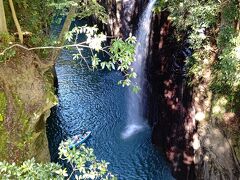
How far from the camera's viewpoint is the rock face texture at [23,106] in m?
10.3

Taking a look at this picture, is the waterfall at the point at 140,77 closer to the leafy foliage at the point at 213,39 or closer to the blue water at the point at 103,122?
the blue water at the point at 103,122

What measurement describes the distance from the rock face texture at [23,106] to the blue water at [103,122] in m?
3.86

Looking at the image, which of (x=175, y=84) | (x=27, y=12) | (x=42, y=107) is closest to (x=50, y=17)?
(x=27, y=12)

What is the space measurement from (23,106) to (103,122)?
6.92 meters

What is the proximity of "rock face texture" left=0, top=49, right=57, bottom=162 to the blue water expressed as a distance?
152 inches

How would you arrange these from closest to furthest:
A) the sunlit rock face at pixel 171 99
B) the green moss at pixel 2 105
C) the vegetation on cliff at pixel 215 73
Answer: the vegetation on cliff at pixel 215 73
the green moss at pixel 2 105
the sunlit rock face at pixel 171 99

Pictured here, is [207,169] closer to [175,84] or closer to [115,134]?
[175,84]

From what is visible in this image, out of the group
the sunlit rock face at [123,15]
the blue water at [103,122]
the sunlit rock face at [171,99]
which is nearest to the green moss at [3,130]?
the blue water at [103,122]

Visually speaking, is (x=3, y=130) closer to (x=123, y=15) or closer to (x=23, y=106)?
(x=23, y=106)

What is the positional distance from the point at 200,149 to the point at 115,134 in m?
5.60

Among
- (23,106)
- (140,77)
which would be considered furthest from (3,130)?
(140,77)

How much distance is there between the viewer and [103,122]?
17266 mm

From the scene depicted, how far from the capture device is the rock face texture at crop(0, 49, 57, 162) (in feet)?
33.8

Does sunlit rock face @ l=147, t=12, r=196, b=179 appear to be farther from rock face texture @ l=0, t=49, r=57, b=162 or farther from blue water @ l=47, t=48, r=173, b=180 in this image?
rock face texture @ l=0, t=49, r=57, b=162
